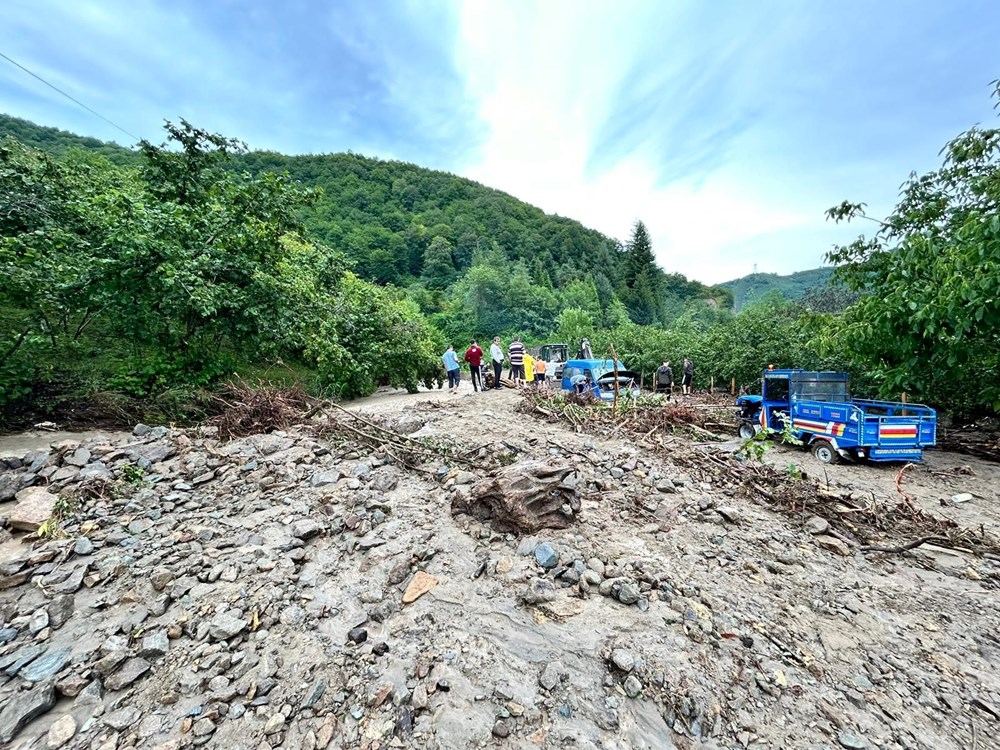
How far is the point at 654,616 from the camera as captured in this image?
112 inches

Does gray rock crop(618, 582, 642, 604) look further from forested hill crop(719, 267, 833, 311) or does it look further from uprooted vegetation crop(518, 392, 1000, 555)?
forested hill crop(719, 267, 833, 311)

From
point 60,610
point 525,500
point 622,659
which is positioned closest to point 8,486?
point 60,610

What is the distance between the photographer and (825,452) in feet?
24.6

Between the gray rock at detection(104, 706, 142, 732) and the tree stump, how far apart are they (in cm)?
256

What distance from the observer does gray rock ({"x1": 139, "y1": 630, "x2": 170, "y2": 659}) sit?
2590 mm

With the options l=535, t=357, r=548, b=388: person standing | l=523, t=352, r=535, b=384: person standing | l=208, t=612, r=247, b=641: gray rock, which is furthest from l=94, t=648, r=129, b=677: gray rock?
l=523, t=352, r=535, b=384: person standing

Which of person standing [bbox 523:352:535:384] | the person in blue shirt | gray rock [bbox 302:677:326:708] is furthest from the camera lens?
person standing [bbox 523:352:535:384]

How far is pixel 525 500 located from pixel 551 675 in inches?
64.7

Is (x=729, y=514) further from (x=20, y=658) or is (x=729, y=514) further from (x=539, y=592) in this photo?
(x=20, y=658)

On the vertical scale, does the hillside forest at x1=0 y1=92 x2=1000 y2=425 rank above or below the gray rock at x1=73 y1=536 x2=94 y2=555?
above

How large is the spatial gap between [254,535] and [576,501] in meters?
3.22

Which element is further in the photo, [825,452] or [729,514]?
[825,452]

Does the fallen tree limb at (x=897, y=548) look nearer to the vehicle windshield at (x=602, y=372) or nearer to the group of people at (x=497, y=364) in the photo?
the vehicle windshield at (x=602, y=372)

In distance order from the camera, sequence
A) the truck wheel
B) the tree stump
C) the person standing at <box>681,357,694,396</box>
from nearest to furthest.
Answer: the tree stump → the truck wheel → the person standing at <box>681,357,694,396</box>
